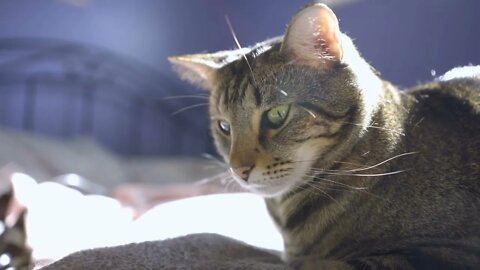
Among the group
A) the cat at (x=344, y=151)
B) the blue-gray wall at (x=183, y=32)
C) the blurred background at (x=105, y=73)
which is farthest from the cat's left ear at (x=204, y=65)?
the blurred background at (x=105, y=73)

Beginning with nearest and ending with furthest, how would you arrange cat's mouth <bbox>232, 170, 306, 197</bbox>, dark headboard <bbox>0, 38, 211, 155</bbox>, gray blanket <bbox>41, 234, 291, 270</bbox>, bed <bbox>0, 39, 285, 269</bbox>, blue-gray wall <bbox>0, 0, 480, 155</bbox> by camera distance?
1. gray blanket <bbox>41, 234, 291, 270</bbox>
2. cat's mouth <bbox>232, 170, 306, 197</bbox>
3. bed <bbox>0, 39, 285, 269</bbox>
4. blue-gray wall <bbox>0, 0, 480, 155</bbox>
5. dark headboard <bbox>0, 38, 211, 155</bbox>

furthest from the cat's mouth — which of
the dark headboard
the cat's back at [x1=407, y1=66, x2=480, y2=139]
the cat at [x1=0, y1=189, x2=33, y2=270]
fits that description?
the dark headboard

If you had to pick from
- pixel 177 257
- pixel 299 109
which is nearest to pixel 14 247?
pixel 177 257

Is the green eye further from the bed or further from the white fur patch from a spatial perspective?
the white fur patch

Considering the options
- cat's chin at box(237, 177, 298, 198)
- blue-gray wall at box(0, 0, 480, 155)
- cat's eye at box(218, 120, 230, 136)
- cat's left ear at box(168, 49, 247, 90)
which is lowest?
cat's chin at box(237, 177, 298, 198)

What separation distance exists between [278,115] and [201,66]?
28cm

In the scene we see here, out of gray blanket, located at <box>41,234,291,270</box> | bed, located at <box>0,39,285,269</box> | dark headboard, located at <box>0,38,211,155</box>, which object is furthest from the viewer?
dark headboard, located at <box>0,38,211,155</box>

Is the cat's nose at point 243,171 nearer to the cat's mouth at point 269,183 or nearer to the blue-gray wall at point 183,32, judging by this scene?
the cat's mouth at point 269,183

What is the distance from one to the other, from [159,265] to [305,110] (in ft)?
1.09

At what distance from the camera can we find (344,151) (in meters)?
0.90

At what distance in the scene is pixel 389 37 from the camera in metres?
1.73

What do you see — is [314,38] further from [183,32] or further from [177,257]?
[183,32]

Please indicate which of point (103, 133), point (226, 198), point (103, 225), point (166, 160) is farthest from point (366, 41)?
point (103, 133)

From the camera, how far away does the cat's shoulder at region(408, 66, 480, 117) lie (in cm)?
95
